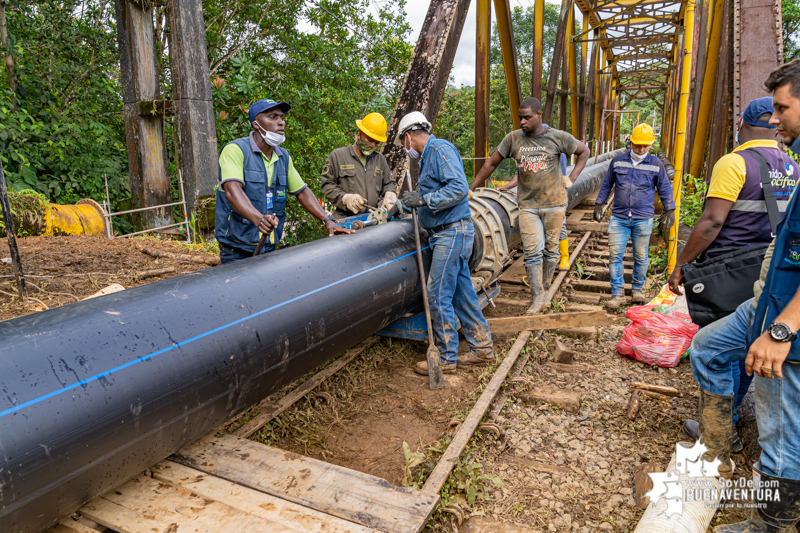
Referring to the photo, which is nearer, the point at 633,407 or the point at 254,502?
the point at 254,502

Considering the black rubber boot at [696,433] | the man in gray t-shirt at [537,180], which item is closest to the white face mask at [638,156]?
the man in gray t-shirt at [537,180]

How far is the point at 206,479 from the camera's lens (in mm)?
2338

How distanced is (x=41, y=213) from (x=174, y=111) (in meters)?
2.54

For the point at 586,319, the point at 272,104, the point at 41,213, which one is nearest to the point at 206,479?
the point at 272,104

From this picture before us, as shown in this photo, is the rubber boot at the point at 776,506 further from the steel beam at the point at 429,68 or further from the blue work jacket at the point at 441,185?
the steel beam at the point at 429,68

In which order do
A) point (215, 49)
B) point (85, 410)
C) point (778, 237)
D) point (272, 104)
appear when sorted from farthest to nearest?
1. point (215, 49)
2. point (272, 104)
3. point (778, 237)
4. point (85, 410)

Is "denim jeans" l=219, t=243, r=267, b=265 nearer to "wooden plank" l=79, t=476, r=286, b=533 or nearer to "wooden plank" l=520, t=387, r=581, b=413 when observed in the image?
"wooden plank" l=79, t=476, r=286, b=533

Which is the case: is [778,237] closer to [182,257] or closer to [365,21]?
[182,257]

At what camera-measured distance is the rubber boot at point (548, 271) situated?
548 cm

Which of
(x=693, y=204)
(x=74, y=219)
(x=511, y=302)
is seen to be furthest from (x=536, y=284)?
(x=74, y=219)

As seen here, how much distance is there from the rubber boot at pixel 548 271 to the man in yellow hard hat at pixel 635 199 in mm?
694

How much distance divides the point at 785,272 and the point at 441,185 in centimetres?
229

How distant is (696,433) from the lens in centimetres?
300

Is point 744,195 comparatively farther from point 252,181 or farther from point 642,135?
point 252,181
